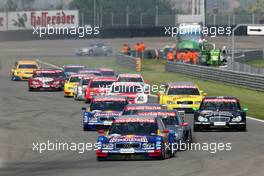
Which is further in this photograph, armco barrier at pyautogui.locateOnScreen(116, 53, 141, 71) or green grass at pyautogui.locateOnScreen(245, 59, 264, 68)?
green grass at pyautogui.locateOnScreen(245, 59, 264, 68)

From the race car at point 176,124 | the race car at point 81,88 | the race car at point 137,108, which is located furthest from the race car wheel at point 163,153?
the race car at point 81,88

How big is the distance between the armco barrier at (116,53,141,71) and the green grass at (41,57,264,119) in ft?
1.56

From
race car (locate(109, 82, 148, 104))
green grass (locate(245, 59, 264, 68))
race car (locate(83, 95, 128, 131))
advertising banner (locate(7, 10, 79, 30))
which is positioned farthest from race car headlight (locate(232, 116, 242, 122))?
advertising banner (locate(7, 10, 79, 30))

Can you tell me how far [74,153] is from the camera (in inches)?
984

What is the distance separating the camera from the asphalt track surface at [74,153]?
20844 mm

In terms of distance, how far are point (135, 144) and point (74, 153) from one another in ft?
8.65

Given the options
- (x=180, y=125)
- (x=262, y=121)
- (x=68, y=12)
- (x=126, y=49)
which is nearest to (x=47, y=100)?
(x=262, y=121)

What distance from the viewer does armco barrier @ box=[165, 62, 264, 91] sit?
50469 mm

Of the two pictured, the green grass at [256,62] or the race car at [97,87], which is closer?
the race car at [97,87]

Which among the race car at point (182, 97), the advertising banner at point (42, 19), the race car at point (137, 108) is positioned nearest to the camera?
the race car at point (137, 108)

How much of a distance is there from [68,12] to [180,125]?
9383 cm

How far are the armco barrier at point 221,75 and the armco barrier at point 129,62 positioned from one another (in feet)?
8.63

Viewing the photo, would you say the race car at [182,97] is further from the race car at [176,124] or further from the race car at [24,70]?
the race car at [24,70]

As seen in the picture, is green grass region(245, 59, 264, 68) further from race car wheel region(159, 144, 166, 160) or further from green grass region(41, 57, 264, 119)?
race car wheel region(159, 144, 166, 160)
